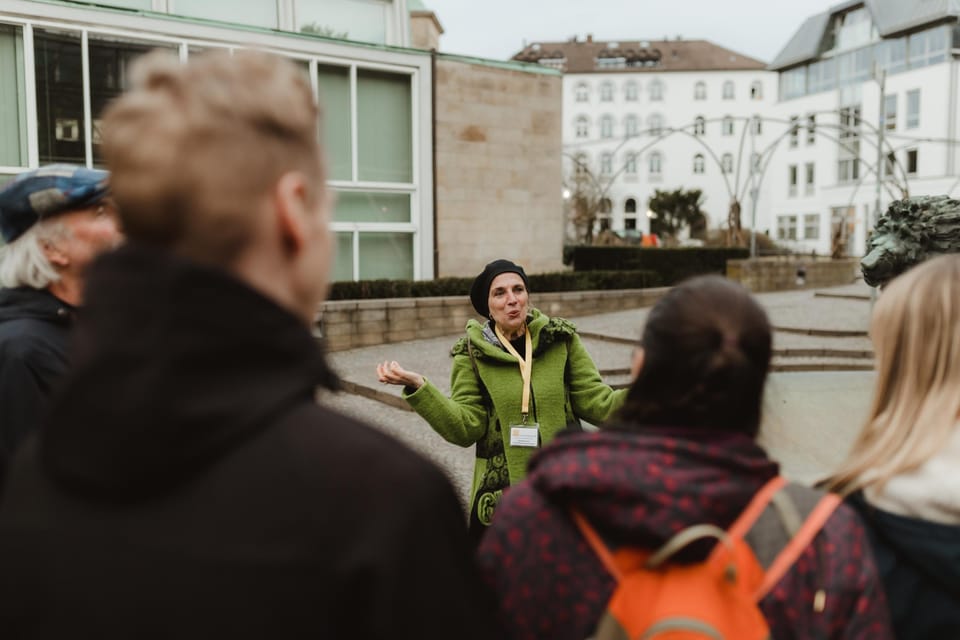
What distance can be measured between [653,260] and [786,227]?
49.2 metres

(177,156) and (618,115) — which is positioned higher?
(618,115)

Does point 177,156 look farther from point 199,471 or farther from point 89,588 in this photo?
point 89,588

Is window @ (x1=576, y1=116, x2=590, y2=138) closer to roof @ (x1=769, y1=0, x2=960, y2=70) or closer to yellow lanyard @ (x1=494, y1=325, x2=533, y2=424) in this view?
roof @ (x1=769, y1=0, x2=960, y2=70)

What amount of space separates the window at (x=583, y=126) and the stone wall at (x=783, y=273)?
67.8 metres

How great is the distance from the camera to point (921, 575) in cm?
181

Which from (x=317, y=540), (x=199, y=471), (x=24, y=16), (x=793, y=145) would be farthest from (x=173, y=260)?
(x=793, y=145)

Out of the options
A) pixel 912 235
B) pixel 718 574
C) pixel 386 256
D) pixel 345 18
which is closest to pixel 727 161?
pixel 345 18

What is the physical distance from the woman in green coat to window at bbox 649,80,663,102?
9458cm

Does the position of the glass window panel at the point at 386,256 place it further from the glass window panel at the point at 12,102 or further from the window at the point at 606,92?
the window at the point at 606,92

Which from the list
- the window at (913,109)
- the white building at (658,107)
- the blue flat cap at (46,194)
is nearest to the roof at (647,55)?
the white building at (658,107)

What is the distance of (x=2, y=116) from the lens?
14.7 m

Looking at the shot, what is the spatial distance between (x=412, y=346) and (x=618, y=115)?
8332 cm

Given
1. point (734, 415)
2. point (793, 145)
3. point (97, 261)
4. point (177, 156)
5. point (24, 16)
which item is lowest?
point (734, 415)

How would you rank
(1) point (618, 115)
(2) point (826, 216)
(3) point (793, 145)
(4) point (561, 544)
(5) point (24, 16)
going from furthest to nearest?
(1) point (618, 115)
(3) point (793, 145)
(2) point (826, 216)
(5) point (24, 16)
(4) point (561, 544)
